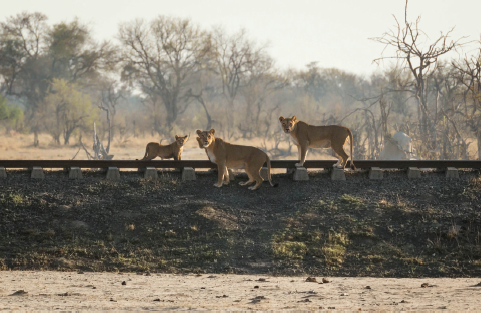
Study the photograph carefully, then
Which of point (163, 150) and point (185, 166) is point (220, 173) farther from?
point (163, 150)

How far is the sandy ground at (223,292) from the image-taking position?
6031 mm

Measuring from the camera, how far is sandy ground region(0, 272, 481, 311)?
237 inches

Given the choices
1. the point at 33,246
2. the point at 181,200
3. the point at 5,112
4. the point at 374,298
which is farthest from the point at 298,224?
the point at 5,112

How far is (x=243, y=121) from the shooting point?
43.6m

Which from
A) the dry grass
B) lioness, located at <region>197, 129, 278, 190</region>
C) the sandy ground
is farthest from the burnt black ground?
the dry grass

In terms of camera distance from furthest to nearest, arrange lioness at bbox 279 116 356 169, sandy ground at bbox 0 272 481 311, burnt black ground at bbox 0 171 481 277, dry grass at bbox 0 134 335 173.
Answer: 1. dry grass at bbox 0 134 335 173
2. lioness at bbox 279 116 356 169
3. burnt black ground at bbox 0 171 481 277
4. sandy ground at bbox 0 272 481 311

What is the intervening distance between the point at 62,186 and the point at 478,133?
13.6 meters

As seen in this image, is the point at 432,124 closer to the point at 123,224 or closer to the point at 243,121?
the point at 123,224

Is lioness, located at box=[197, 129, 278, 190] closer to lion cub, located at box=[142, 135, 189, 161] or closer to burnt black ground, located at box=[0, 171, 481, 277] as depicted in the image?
burnt black ground, located at box=[0, 171, 481, 277]

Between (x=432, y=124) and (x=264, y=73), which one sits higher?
(x=264, y=73)

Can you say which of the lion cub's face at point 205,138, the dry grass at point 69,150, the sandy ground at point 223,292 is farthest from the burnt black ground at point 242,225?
the dry grass at point 69,150

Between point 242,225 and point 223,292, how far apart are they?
2505mm

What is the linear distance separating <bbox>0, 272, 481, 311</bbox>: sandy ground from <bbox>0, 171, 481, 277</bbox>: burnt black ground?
0.46 meters

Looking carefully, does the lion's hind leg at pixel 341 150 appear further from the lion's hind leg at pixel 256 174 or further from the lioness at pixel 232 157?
the lion's hind leg at pixel 256 174
